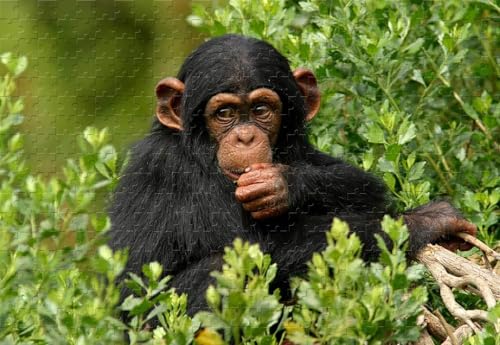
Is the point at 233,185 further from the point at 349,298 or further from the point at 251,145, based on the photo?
the point at 349,298

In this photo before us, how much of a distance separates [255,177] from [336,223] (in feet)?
4.03

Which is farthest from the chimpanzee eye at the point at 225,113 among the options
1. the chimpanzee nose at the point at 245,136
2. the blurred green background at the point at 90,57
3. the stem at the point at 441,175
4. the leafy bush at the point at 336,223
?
the blurred green background at the point at 90,57

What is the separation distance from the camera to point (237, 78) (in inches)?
184

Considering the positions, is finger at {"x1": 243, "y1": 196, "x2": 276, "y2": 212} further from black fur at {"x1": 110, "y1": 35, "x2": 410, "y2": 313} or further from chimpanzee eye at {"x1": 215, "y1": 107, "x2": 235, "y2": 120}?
chimpanzee eye at {"x1": 215, "y1": 107, "x2": 235, "y2": 120}

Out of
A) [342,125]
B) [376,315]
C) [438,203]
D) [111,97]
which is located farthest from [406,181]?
[111,97]

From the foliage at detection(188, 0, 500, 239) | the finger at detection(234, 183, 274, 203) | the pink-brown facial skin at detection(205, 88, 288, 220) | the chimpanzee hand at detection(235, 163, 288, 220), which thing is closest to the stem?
the foliage at detection(188, 0, 500, 239)

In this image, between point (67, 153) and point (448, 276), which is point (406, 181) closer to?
point (448, 276)

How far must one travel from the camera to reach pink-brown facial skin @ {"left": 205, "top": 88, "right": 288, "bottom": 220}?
175 inches

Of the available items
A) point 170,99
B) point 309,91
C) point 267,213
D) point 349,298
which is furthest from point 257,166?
point 349,298

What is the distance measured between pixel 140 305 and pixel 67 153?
297cm

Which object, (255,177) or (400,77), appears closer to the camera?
(255,177)

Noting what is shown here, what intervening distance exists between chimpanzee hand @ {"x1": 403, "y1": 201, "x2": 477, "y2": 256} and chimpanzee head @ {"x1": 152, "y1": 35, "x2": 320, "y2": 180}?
1.93 feet

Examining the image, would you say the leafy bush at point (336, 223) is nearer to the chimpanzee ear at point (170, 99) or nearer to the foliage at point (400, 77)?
the foliage at point (400, 77)

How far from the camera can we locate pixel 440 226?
4637 millimetres
